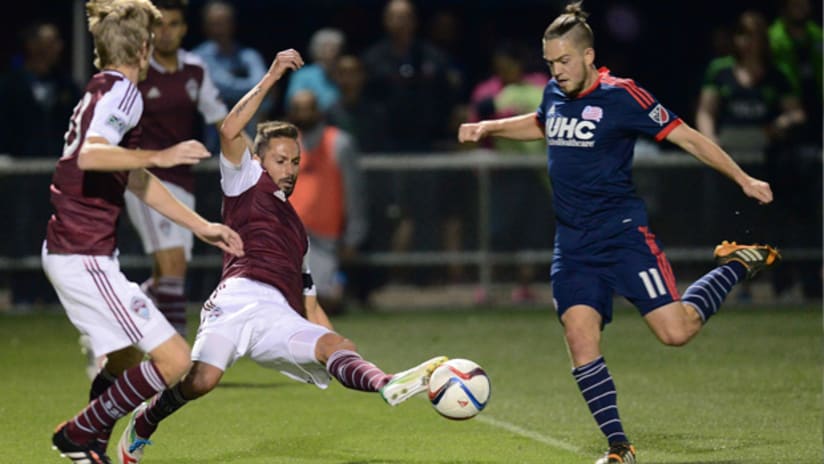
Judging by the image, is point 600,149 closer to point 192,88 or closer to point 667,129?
point 667,129

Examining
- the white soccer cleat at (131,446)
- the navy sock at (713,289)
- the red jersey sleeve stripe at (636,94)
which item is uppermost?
the red jersey sleeve stripe at (636,94)

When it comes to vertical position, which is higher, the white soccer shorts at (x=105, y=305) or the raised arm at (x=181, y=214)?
the raised arm at (x=181, y=214)

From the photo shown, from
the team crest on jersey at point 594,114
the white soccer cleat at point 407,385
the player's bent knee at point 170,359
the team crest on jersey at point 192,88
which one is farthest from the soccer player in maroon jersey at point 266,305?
the team crest on jersey at point 192,88

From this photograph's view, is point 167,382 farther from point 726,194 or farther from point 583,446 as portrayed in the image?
point 726,194

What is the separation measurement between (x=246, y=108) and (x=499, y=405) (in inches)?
115

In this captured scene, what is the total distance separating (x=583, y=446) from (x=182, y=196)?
3.62 metres

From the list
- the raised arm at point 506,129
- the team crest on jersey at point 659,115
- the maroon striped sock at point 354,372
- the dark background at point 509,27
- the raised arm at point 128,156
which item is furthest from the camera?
the dark background at point 509,27

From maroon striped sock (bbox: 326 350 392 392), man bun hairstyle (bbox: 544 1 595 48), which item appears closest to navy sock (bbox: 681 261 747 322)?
man bun hairstyle (bbox: 544 1 595 48)

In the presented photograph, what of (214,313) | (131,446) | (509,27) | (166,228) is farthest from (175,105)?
(509,27)

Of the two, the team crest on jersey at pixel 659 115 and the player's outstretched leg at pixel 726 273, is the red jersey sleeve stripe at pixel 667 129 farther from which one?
the player's outstretched leg at pixel 726 273

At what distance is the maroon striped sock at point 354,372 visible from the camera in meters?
6.99

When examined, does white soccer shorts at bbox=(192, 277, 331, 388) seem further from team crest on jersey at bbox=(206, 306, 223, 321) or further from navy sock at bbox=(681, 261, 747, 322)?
navy sock at bbox=(681, 261, 747, 322)

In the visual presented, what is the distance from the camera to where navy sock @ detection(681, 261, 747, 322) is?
7883mm

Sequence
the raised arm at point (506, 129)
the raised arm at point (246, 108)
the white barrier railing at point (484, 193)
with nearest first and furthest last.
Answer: the raised arm at point (246, 108) < the raised arm at point (506, 129) < the white barrier railing at point (484, 193)
